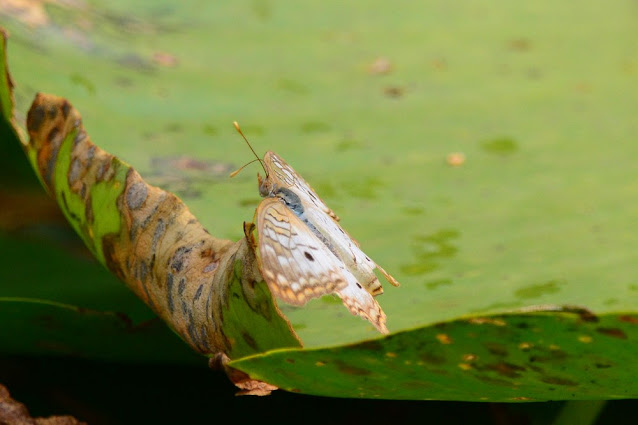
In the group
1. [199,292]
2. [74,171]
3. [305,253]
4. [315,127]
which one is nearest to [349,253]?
[305,253]

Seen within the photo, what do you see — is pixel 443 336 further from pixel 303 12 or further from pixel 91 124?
pixel 303 12

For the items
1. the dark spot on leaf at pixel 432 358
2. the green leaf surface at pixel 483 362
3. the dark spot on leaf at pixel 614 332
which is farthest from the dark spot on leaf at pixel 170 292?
the dark spot on leaf at pixel 614 332

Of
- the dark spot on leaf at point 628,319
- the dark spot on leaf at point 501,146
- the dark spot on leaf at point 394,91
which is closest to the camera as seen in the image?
the dark spot on leaf at point 628,319

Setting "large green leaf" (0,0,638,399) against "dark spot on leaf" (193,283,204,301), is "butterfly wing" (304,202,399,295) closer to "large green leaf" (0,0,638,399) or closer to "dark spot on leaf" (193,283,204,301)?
"large green leaf" (0,0,638,399)

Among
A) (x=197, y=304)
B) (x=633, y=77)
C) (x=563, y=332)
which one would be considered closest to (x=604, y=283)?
(x=563, y=332)

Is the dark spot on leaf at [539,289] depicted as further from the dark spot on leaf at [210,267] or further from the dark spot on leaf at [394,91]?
the dark spot on leaf at [394,91]

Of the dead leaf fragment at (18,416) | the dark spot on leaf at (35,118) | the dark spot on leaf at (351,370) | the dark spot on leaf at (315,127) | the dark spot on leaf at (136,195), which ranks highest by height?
the dark spot on leaf at (315,127)

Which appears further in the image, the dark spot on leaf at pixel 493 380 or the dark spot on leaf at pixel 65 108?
the dark spot on leaf at pixel 65 108

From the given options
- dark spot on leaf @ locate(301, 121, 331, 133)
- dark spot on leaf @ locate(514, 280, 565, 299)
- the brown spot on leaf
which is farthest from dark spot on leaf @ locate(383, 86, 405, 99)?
the brown spot on leaf
